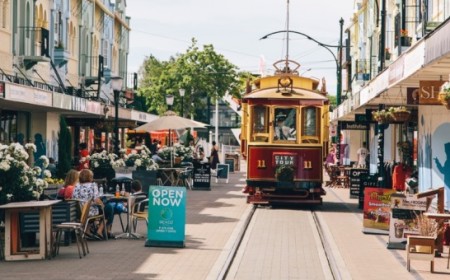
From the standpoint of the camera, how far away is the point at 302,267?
16.6 metres

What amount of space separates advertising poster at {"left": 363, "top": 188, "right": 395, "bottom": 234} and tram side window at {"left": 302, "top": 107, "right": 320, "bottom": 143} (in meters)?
7.97

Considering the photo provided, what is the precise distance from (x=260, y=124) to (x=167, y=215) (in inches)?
472

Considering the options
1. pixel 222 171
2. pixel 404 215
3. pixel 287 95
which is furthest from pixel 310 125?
pixel 222 171

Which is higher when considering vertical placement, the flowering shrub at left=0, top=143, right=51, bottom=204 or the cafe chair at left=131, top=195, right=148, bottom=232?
the flowering shrub at left=0, top=143, right=51, bottom=204

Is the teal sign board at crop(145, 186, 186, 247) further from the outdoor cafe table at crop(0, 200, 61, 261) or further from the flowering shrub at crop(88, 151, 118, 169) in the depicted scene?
the flowering shrub at crop(88, 151, 118, 169)

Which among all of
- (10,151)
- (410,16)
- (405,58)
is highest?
(410,16)

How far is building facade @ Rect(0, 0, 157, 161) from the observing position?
37.8 m

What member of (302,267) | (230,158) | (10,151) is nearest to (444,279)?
(302,267)

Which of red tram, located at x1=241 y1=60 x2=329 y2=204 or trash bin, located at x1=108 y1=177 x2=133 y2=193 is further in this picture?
red tram, located at x1=241 y1=60 x2=329 y2=204

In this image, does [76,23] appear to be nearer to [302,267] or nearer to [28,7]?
[28,7]

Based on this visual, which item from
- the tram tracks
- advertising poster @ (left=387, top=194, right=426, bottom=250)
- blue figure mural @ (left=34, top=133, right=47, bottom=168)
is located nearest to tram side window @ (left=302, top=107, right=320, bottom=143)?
the tram tracks

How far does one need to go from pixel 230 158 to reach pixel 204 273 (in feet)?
162

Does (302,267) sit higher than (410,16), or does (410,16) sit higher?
(410,16)

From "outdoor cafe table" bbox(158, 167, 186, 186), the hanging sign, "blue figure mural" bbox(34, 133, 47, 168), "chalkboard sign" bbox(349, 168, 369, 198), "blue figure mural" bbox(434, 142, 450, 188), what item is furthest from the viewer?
"blue figure mural" bbox(34, 133, 47, 168)
